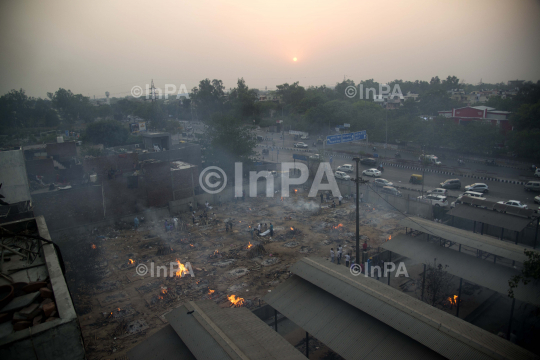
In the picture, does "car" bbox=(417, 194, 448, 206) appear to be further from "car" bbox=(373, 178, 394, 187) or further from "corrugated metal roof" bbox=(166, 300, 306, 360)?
"corrugated metal roof" bbox=(166, 300, 306, 360)

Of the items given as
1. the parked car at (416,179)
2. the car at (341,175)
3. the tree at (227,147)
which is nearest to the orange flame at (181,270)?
the tree at (227,147)

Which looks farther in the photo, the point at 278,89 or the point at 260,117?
the point at 278,89

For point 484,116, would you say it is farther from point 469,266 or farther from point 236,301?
point 236,301

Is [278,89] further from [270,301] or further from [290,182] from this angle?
[270,301]

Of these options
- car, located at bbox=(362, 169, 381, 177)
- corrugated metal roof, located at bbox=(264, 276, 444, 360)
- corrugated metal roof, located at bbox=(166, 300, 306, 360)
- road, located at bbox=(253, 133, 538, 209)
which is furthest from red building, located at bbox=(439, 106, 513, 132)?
corrugated metal roof, located at bbox=(166, 300, 306, 360)

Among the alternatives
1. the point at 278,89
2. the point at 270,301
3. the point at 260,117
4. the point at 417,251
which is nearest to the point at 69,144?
the point at 270,301

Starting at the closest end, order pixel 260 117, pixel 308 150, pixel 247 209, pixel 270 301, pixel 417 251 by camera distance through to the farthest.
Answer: pixel 270 301, pixel 417 251, pixel 247 209, pixel 308 150, pixel 260 117
